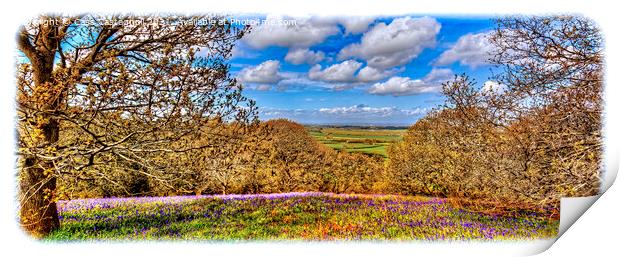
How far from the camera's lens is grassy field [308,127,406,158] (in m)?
6.40

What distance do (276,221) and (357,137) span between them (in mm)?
1914

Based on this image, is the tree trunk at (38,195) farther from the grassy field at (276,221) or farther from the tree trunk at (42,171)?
→ the grassy field at (276,221)

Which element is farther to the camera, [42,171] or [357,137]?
[357,137]

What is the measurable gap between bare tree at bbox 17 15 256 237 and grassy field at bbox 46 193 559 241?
1.95ft

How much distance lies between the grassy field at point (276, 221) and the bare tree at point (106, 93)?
1.95ft

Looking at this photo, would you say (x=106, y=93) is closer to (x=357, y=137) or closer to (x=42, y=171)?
(x=42, y=171)

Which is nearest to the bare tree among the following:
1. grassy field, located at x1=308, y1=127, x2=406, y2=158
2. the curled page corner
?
grassy field, located at x1=308, y1=127, x2=406, y2=158

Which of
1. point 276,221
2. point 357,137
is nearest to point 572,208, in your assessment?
point 357,137

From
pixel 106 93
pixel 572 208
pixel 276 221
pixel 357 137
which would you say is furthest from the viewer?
pixel 357 137

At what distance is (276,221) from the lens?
5914mm

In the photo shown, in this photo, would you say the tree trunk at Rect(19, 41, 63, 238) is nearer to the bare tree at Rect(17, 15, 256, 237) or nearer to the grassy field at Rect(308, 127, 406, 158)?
the bare tree at Rect(17, 15, 256, 237)

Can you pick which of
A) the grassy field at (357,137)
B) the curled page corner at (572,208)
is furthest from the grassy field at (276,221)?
the grassy field at (357,137)

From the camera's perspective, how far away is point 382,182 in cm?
737

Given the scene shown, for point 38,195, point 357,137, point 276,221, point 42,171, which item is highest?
point 357,137
